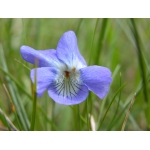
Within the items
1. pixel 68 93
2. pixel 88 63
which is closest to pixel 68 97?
pixel 68 93

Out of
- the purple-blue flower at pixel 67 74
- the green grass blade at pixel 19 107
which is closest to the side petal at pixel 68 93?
the purple-blue flower at pixel 67 74

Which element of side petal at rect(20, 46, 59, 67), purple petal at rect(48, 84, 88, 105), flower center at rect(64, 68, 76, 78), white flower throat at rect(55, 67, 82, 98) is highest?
side petal at rect(20, 46, 59, 67)

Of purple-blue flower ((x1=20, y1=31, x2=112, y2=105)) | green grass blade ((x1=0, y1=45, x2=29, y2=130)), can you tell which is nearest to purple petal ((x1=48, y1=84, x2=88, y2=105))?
purple-blue flower ((x1=20, y1=31, x2=112, y2=105))

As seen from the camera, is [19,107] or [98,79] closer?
[98,79]

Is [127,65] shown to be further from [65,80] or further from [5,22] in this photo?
[65,80]

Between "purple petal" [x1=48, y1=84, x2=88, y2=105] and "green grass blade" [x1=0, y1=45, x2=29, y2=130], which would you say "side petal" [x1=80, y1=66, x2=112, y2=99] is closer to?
"purple petal" [x1=48, y1=84, x2=88, y2=105]

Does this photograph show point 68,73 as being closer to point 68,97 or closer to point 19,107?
point 68,97
